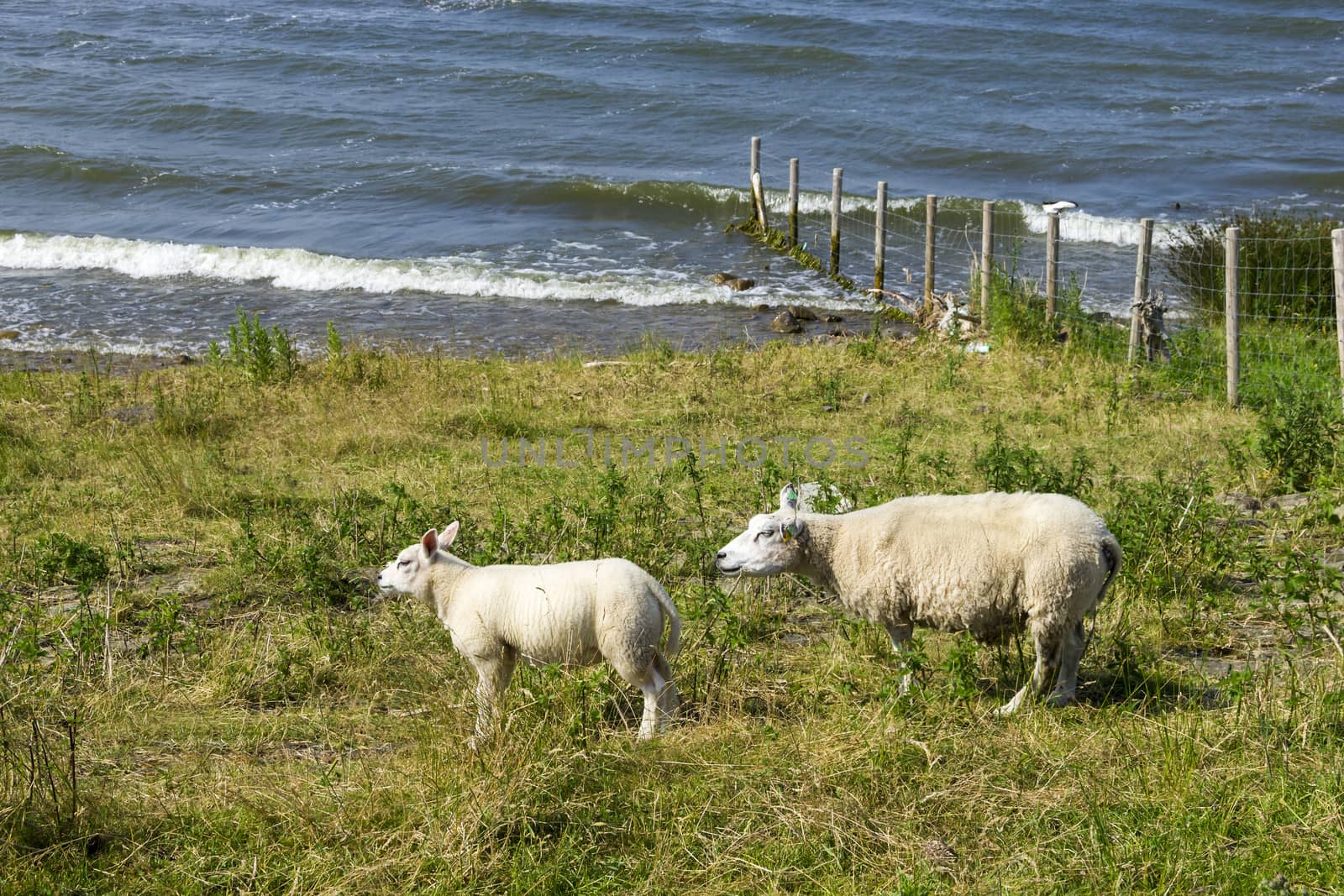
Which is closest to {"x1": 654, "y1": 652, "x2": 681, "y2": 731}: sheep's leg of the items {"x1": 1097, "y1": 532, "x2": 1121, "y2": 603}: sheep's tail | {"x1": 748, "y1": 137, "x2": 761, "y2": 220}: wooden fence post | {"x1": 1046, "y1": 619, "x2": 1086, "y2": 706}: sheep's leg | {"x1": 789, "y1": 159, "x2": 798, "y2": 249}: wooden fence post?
{"x1": 1046, "y1": 619, "x2": 1086, "y2": 706}: sheep's leg

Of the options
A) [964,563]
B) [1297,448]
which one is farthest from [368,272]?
[964,563]

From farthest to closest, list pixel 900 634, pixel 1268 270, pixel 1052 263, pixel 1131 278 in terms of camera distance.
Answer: pixel 1131 278 < pixel 1268 270 < pixel 1052 263 < pixel 900 634

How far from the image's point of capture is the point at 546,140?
28.3 m

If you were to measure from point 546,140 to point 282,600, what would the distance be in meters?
22.2

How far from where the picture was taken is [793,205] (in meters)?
21.0

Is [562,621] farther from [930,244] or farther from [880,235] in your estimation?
[880,235]

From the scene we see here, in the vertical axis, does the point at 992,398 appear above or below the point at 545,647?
below

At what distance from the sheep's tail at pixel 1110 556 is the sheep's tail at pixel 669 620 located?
189cm

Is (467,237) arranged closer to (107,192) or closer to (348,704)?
(107,192)

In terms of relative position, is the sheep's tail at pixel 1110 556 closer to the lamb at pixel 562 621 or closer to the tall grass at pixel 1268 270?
the lamb at pixel 562 621

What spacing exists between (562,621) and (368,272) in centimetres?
1614

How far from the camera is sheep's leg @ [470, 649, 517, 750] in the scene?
5250 mm

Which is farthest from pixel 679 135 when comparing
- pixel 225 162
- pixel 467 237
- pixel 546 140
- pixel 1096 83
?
pixel 1096 83

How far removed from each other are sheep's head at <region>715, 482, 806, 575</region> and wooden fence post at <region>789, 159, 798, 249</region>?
14.8 meters
